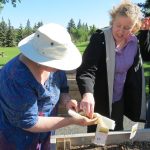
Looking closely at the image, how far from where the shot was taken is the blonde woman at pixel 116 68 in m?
3.08

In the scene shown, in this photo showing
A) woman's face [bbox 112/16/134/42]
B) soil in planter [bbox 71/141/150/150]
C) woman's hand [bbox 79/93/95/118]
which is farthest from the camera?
soil in planter [bbox 71/141/150/150]

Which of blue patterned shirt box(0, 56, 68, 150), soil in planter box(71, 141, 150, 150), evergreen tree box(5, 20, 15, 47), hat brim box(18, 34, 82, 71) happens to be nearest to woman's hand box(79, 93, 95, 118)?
blue patterned shirt box(0, 56, 68, 150)

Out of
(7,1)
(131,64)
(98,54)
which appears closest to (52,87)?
(98,54)

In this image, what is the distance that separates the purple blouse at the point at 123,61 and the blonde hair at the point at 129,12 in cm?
17

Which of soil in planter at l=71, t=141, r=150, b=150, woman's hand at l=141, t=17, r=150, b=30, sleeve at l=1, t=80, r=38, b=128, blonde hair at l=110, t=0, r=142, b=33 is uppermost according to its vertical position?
blonde hair at l=110, t=0, r=142, b=33

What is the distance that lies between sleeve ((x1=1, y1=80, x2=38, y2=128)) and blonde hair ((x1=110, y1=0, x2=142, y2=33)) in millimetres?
1170

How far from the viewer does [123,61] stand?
327cm

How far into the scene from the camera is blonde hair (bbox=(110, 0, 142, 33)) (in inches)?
120

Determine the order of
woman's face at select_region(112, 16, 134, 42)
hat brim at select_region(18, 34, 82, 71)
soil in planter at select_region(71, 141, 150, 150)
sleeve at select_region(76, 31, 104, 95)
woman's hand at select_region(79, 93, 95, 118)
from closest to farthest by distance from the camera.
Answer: hat brim at select_region(18, 34, 82, 71), woman's hand at select_region(79, 93, 95, 118), woman's face at select_region(112, 16, 134, 42), sleeve at select_region(76, 31, 104, 95), soil in planter at select_region(71, 141, 150, 150)

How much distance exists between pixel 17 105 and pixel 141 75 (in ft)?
5.13

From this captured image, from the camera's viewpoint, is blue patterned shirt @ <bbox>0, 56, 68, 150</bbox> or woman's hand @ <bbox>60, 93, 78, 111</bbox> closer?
blue patterned shirt @ <bbox>0, 56, 68, 150</bbox>

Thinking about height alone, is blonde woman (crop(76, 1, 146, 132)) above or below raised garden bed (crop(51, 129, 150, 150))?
above

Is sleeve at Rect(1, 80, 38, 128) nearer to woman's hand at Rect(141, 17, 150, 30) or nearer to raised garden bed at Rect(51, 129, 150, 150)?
raised garden bed at Rect(51, 129, 150, 150)

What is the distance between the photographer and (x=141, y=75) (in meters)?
3.42
